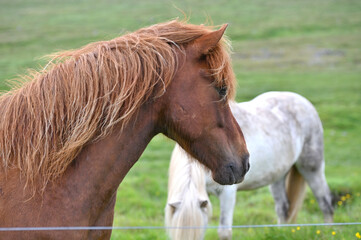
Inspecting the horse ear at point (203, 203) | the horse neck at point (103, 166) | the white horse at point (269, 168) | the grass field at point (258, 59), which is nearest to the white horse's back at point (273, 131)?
the white horse at point (269, 168)

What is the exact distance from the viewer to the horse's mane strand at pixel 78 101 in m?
2.70

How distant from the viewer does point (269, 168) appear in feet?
20.9

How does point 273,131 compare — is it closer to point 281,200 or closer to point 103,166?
point 281,200

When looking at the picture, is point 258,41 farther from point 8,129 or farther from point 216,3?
point 8,129

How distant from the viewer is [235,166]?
2920 millimetres

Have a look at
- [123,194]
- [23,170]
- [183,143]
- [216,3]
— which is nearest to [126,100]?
[183,143]

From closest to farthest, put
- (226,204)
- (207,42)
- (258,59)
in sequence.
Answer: (207,42)
(226,204)
(258,59)

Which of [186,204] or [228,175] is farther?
[186,204]

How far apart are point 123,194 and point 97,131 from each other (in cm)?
658

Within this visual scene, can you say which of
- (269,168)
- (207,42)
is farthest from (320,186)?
(207,42)

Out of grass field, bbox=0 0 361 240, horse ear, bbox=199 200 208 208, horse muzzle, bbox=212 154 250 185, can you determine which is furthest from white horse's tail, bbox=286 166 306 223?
horse muzzle, bbox=212 154 250 185

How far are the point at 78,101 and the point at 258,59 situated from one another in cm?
3473

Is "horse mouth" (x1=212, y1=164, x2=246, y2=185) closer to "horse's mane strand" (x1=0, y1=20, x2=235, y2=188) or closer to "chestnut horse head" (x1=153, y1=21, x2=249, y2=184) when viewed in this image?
"chestnut horse head" (x1=153, y1=21, x2=249, y2=184)

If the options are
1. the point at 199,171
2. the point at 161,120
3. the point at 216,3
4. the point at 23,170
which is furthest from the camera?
the point at 216,3
